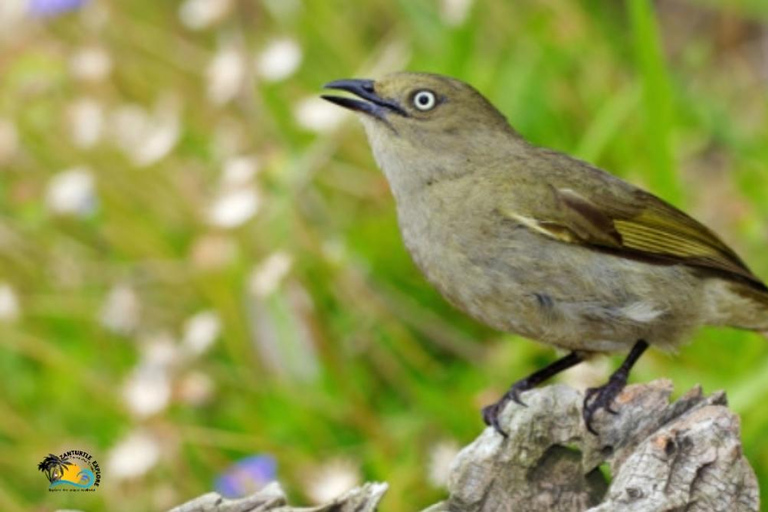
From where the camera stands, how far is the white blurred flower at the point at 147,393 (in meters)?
Result: 4.60

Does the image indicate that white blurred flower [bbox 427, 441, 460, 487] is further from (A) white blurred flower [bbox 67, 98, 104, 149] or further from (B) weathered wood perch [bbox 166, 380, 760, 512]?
(A) white blurred flower [bbox 67, 98, 104, 149]

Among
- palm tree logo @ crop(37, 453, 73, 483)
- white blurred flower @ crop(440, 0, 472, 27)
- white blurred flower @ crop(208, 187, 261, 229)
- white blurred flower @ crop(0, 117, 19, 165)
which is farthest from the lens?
white blurred flower @ crop(440, 0, 472, 27)

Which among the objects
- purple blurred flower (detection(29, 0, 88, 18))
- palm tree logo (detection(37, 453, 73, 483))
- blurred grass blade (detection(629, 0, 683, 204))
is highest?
purple blurred flower (detection(29, 0, 88, 18))

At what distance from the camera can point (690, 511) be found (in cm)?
286

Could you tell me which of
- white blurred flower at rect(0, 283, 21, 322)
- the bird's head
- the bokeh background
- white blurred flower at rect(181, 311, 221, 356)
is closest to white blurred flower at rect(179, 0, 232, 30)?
the bokeh background

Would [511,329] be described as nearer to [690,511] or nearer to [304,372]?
[690,511]

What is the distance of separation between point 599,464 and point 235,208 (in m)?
2.23

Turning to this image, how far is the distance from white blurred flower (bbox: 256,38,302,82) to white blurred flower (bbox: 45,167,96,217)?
0.81m

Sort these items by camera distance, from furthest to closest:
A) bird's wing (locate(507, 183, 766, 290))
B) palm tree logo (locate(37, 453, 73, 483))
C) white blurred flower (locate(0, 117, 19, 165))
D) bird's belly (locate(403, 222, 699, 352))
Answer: white blurred flower (locate(0, 117, 19, 165)) → palm tree logo (locate(37, 453, 73, 483)) → bird's wing (locate(507, 183, 766, 290)) → bird's belly (locate(403, 222, 699, 352))

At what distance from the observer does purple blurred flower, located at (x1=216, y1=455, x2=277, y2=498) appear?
4.27 meters

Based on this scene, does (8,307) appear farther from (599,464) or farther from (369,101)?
(599,464)

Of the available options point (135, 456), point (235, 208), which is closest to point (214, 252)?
point (235, 208)

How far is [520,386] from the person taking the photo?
3732 mm

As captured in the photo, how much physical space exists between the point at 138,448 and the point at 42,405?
133cm
